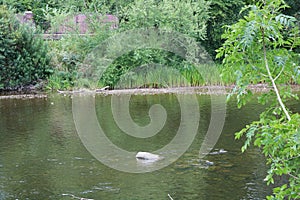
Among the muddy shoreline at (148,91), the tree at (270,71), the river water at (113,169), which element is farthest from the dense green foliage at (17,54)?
the tree at (270,71)

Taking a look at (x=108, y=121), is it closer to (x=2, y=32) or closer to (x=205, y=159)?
(x=205, y=159)

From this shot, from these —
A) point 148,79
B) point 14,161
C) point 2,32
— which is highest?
point 2,32

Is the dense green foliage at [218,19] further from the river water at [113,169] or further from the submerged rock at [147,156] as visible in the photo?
the submerged rock at [147,156]

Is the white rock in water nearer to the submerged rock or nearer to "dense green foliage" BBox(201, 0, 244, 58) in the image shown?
the submerged rock

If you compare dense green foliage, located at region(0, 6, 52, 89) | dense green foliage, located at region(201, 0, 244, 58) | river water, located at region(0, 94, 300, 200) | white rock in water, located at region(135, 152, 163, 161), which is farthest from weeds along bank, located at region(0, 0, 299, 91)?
white rock in water, located at region(135, 152, 163, 161)

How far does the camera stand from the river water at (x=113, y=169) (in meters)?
6.54

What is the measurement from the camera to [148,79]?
17203mm

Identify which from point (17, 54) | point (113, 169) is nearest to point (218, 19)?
point (17, 54)

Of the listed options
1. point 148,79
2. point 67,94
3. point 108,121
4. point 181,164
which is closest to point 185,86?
point 148,79

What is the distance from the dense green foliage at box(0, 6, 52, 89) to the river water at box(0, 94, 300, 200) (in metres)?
5.22

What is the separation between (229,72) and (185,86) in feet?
43.4

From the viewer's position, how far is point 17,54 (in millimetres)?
16969

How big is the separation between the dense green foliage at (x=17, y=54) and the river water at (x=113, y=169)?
17.1 ft

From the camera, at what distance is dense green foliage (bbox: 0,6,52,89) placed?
1678cm
